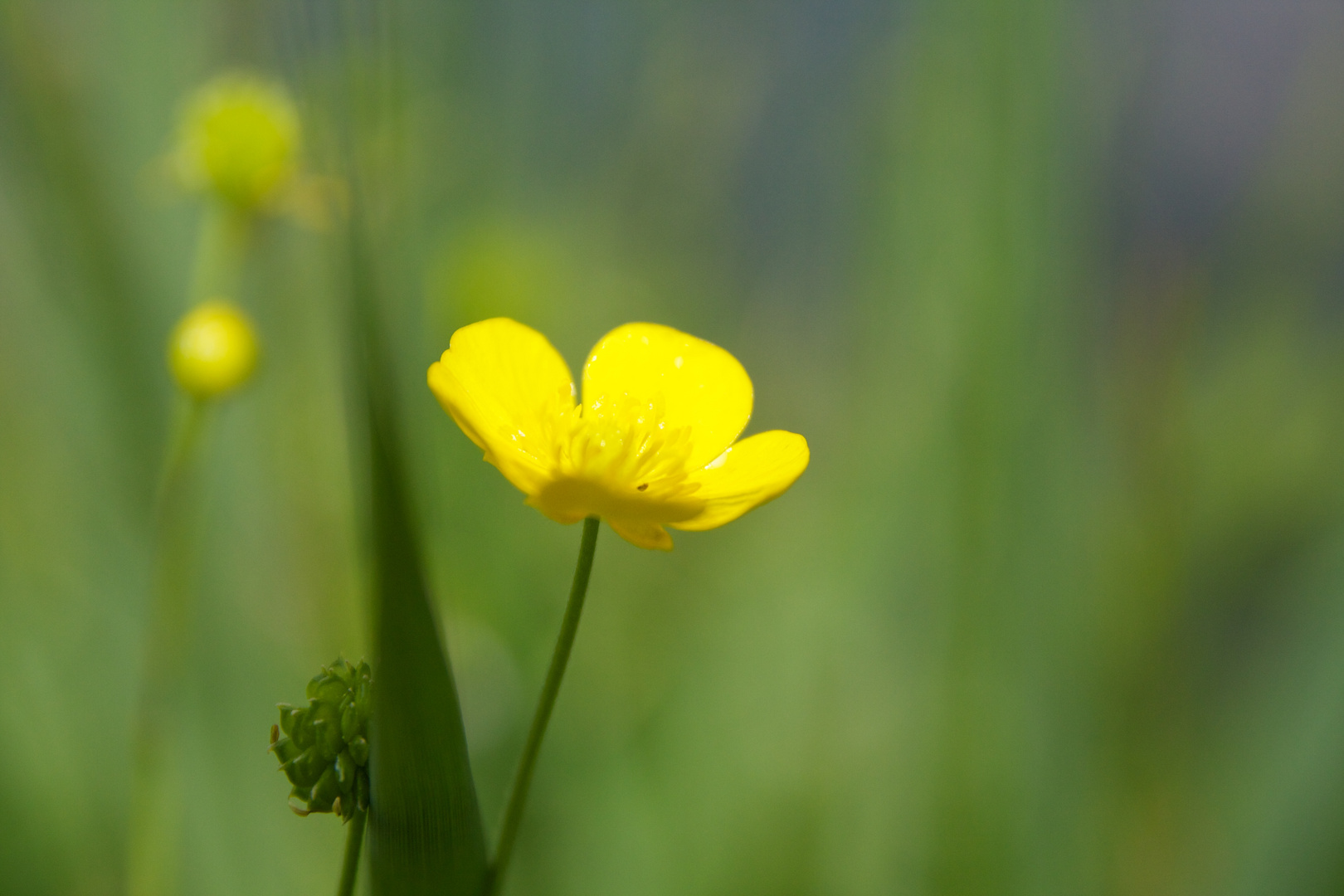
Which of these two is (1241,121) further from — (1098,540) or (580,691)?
(580,691)

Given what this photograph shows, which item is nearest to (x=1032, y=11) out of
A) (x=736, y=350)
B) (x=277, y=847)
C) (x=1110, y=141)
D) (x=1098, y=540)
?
(x=1110, y=141)

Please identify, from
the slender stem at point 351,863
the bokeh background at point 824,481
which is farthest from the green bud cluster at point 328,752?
the bokeh background at point 824,481

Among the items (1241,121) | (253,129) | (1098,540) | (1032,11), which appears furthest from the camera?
(1241,121)

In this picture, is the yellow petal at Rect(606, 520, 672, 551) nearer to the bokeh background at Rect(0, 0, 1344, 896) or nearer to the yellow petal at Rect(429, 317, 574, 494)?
the yellow petal at Rect(429, 317, 574, 494)

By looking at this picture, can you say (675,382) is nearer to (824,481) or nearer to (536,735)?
(536,735)

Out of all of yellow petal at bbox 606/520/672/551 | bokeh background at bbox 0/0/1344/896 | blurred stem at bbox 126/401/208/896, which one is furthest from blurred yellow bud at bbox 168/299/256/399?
yellow petal at bbox 606/520/672/551

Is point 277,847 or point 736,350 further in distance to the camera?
point 736,350

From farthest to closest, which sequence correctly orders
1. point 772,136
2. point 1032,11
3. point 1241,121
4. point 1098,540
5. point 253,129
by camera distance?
point 772,136 < point 1241,121 < point 1098,540 < point 1032,11 < point 253,129
